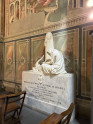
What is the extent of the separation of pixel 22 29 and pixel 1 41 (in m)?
1.60

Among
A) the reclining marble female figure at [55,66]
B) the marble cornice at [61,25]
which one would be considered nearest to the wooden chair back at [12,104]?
the reclining marble female figure at [55,66]

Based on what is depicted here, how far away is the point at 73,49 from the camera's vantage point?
3.21 m

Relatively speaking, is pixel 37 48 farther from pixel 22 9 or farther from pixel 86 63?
pixel 22 9

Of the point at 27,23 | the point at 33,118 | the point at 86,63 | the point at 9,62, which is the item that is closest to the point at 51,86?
the point at 33,118

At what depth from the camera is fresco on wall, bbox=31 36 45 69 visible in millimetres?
4069

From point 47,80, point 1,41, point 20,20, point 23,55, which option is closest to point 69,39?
point 47,80

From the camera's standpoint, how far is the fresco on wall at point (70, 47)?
316 centimetres

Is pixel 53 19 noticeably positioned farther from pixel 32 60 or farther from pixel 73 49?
pixel 32 60

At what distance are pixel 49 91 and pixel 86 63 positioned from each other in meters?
1.35

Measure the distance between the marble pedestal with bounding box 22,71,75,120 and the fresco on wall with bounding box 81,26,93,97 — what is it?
0.49 metres

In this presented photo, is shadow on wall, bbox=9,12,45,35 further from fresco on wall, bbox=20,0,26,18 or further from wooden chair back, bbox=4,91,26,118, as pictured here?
wooden chair back, bbox=4,91,26,118

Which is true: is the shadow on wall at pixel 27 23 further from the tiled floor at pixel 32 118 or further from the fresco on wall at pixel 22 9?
the tiled floor at pixel 32 118

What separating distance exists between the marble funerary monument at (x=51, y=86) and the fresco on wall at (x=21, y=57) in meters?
1.29

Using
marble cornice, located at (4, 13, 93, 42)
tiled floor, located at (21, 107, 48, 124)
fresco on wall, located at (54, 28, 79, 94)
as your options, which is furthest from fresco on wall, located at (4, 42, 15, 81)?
fresco on wall, located at (54, 28, 79, 94)
